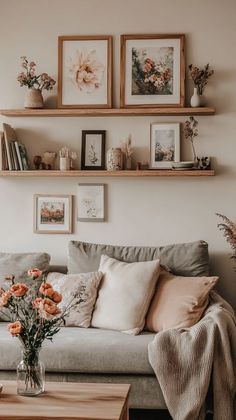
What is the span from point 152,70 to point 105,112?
0.45m

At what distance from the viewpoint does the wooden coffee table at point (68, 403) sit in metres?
2.64

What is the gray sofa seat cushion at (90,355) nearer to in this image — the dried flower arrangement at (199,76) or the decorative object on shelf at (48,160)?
the decorative object on shelf at (48,160)

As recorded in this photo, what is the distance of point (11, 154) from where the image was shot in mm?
4629

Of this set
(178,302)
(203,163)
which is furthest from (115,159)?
(178,302)

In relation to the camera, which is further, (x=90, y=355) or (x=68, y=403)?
(x=90, y=355)

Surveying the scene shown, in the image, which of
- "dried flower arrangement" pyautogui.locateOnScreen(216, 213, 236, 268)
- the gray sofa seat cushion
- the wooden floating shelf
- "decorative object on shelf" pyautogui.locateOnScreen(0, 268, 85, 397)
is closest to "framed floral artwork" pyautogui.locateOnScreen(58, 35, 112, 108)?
the wooden floating shelf

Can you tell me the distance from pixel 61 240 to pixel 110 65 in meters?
1.30

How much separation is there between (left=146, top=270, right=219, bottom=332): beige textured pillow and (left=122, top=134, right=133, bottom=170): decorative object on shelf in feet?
3.09

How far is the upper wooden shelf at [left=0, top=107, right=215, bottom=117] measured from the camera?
14.7ft

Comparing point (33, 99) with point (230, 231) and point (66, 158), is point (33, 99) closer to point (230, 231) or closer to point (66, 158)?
point (66, 158)

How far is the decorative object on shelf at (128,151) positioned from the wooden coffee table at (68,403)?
6.32 feet

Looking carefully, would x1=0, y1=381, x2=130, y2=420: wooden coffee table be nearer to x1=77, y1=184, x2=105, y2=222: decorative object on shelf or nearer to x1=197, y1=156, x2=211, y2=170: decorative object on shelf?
x1=77, y1=184, x2=105, y2=222: decorative object on shelf

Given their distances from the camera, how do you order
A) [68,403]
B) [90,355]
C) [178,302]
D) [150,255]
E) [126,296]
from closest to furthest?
[68,403]
[90,355]
[178,302]
[126,296]
[150,255]

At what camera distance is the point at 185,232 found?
15.1 feet
